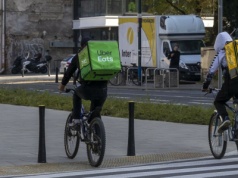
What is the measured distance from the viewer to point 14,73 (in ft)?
202

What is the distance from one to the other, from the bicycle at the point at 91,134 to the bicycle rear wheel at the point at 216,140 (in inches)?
75.8

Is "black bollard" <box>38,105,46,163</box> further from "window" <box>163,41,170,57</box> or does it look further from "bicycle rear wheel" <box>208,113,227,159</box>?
"window" <box>163,41,170,57</box>

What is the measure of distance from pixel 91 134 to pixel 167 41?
31.5 meters

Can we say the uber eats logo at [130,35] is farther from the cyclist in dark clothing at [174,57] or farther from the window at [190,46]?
the cyclist in dark clothing at [174,57]

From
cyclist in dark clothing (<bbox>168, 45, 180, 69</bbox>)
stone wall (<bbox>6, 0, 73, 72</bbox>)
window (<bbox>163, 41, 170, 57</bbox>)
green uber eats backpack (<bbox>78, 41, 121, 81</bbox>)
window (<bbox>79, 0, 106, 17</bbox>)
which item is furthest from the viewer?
stone wall (<bbox>6, 0, 73, 72</bbox>)

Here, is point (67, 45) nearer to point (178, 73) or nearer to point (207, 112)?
point (178, 73)

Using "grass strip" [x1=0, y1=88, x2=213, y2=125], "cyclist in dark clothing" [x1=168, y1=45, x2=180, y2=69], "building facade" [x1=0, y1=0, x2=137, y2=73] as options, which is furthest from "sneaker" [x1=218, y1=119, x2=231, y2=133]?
"building facade" [x1=0, y1=0, x2=137, y2=73]

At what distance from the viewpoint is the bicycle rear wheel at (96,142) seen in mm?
12234

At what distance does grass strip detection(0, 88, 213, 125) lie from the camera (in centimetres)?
2033

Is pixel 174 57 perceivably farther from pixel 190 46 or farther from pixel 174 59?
pixel 190 46

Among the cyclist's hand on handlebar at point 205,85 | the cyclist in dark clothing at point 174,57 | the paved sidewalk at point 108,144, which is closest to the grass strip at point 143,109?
the paved sidewalk at point 108,144

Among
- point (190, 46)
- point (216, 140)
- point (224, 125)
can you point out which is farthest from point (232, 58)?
point (190, 46)

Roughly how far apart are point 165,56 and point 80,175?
32.4m

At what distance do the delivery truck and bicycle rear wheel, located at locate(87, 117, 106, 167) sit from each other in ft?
101
